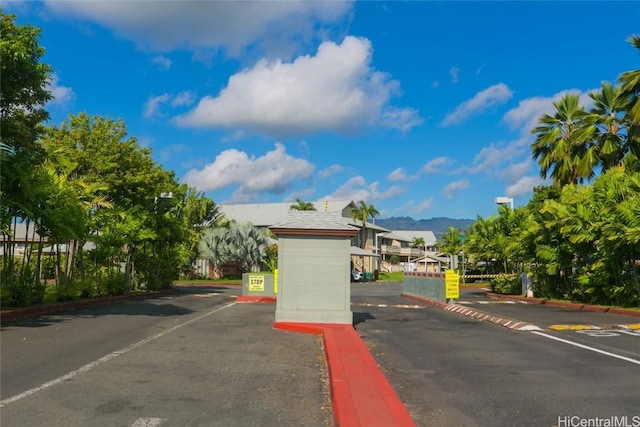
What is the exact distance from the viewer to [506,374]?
8.52 metres

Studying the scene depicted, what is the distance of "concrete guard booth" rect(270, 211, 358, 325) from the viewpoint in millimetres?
14062

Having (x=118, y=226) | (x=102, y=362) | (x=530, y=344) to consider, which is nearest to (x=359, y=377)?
(x=102, y=362)

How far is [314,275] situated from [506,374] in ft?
21.0

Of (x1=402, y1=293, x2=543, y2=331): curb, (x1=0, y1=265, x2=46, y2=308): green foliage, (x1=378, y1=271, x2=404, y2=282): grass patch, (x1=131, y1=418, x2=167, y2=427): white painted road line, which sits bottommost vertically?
(x1=131, y1=418, x2=167, y2=427): white painted road line

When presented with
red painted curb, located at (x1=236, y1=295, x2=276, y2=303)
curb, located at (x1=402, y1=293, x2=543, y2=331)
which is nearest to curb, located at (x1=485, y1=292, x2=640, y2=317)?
curb, located at (x1=402, y1=293, x2=543, y2=331)

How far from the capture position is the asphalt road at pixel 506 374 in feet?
20.6

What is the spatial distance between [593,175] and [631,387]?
23308 mm

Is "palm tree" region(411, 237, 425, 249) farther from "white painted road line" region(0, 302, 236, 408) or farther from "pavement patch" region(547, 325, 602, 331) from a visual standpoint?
"white painted road line" region(0, 302, 236, 408)

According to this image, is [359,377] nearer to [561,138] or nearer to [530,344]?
[530,344]

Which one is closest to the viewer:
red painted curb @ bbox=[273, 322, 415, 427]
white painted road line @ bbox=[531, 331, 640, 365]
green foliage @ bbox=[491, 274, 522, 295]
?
red painted curb @ bbox=[273, 322, 415, 427]

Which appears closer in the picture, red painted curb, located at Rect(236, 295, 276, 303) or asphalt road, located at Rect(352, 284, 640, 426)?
asphalt road, located at Rect(352, 284, 640, 426)

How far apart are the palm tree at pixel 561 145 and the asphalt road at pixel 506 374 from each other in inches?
687

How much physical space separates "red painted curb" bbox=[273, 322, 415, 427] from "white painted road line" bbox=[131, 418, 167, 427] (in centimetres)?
179

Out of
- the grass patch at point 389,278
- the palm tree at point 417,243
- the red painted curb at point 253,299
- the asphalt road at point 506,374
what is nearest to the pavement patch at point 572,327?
the asphalt road at point 506,374
